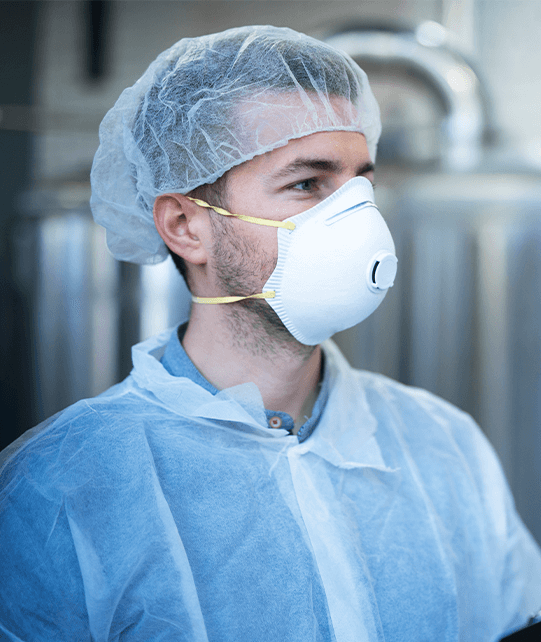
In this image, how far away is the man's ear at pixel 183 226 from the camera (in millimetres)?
958

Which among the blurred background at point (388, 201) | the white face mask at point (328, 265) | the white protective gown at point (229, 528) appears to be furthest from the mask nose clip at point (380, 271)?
the blurred background at point (388, 201)

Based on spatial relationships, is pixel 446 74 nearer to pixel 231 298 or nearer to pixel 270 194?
pixel 270 194

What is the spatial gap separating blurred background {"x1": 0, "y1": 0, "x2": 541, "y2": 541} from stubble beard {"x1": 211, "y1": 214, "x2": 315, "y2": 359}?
20.5 inches

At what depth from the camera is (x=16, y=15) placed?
4.78 ft

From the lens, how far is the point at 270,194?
2.96 feet

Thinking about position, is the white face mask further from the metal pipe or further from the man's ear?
the metal pipe

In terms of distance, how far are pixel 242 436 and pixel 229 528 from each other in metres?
0.14

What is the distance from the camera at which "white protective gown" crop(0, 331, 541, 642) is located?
78cm

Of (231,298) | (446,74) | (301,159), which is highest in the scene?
(446,74)

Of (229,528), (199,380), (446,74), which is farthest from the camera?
(446,74)

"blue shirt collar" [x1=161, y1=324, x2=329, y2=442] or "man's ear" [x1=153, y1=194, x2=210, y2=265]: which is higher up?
"man's ear" [x1=153, y1=194, x2=210, y2=265]

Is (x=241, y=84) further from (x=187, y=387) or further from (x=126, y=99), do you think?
(x=187, y=387)

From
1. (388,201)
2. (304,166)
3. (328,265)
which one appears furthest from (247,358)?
(388,201)

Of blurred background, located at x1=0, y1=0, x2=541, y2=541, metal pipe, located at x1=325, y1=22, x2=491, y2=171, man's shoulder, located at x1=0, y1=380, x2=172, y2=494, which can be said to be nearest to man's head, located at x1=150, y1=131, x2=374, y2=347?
man's shoulder, located at x1=0, y1=380, x2=172, y2=494
